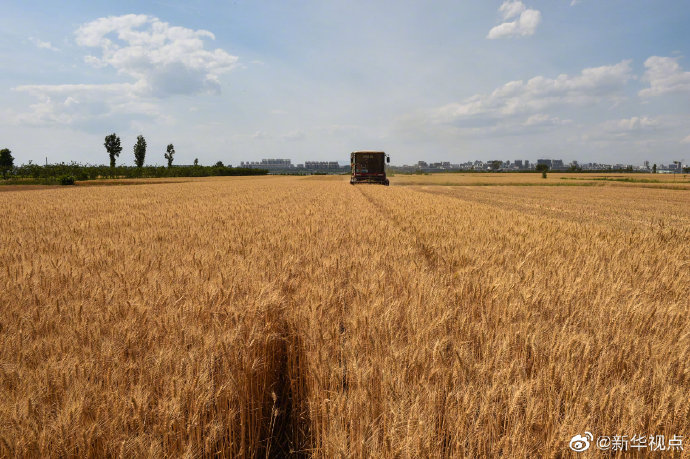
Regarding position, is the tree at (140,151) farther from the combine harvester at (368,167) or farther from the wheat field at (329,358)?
the wheat field at (329,358)

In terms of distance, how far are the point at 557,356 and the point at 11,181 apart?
72.3 meters

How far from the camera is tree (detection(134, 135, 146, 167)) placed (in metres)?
109

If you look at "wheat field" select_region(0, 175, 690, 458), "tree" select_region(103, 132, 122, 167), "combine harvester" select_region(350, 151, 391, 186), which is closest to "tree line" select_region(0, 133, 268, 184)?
"tree" select_region(103, 132, 122, 167)

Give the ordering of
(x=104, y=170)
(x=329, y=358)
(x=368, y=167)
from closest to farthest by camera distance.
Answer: (x=329, y=358) < (x=368, y=167) < (x=104, y=170)

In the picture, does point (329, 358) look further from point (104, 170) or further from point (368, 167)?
point (104, 170)

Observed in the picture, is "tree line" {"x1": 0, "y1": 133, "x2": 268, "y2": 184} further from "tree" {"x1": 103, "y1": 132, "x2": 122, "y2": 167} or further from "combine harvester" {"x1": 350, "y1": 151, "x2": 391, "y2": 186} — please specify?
"combine harvester" {"x1": 350, "y1": 151, "x2": 391, "y2": 186}

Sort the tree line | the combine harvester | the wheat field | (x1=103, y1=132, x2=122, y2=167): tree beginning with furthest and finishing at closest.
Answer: (x1=103, y1=132, x2=122, y2=167): tree < the tree line < the combine harvester < the wheat field

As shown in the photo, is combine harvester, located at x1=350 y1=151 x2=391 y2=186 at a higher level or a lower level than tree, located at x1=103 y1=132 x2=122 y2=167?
lower

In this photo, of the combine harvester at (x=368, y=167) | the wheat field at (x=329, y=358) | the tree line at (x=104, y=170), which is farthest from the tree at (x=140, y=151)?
the wheat field at (x=329, y=358)

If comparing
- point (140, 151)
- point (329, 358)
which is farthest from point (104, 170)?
point (329, 358)

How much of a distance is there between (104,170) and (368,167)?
58375mm

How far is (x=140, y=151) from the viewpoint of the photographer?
11031 cm

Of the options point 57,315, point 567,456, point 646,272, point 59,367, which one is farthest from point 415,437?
point 646,272

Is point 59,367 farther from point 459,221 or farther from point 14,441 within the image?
point 459,221
